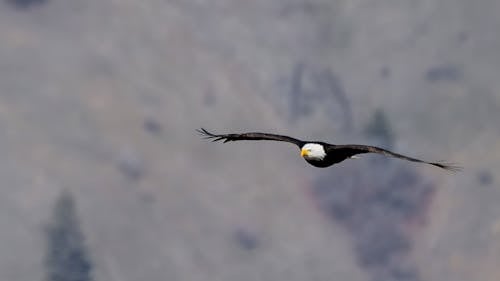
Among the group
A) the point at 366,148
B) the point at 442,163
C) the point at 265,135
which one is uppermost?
the point at 265,135

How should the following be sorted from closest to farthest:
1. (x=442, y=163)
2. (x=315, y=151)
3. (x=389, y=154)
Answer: (x=442, y=163)
(x=389, y=154)
(x=315, y=151)

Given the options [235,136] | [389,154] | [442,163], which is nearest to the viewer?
[442,163]

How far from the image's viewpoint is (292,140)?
46.7 m

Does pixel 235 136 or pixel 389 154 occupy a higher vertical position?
pixel 235 136

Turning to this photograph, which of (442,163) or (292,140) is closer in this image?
(442,163)

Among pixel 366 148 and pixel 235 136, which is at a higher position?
pixel 235 136

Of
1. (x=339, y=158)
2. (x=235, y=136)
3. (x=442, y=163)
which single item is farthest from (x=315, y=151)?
(x=442, y=163)

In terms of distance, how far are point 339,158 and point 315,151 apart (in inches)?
41.4

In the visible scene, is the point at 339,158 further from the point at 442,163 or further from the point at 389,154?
the point at 442,163

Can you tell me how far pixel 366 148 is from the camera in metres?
42.3

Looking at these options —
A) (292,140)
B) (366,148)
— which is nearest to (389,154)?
(366,148)

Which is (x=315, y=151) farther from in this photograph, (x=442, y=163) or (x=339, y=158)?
(x=442, y=163)

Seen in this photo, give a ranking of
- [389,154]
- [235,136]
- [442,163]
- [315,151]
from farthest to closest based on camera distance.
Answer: [235,136] → [315,151] → [389,154] → [442,163]

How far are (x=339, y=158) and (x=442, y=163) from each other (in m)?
7.57
